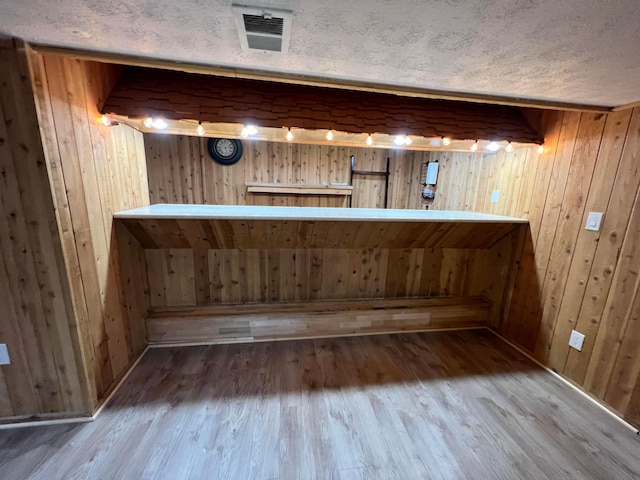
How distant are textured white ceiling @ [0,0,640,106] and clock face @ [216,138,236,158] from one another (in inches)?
117

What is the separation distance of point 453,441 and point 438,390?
383 mm

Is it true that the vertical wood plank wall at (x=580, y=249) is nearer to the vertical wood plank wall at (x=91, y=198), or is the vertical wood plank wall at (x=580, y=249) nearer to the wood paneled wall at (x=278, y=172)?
the wood paneled wall at (x=278, y=172)

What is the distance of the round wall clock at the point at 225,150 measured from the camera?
399 centimetres

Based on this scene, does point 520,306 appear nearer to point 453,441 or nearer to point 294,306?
point 453,441

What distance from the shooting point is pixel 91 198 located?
1.49 m

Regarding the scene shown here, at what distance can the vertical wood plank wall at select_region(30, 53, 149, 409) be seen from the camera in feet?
4.11

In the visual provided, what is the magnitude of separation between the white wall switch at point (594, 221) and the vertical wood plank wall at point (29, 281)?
121 inches

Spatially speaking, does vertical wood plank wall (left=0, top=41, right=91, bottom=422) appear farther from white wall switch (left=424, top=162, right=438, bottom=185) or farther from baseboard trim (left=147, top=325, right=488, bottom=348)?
white wall switch (left=424, top=162, right=438, bottom=185)

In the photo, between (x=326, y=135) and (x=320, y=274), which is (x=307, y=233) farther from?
(x=326, y=135)

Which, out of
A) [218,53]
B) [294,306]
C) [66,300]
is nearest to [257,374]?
[294,306]

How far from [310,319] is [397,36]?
6.59 ft

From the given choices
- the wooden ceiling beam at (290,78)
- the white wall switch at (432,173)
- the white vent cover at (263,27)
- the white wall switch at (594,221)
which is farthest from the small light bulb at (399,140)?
the white wall switch at (432,173)

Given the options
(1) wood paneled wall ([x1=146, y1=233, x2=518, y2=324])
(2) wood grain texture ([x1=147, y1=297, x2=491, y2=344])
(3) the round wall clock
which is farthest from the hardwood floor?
(3) the round wall clock

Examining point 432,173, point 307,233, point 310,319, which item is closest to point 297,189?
point 432,173
